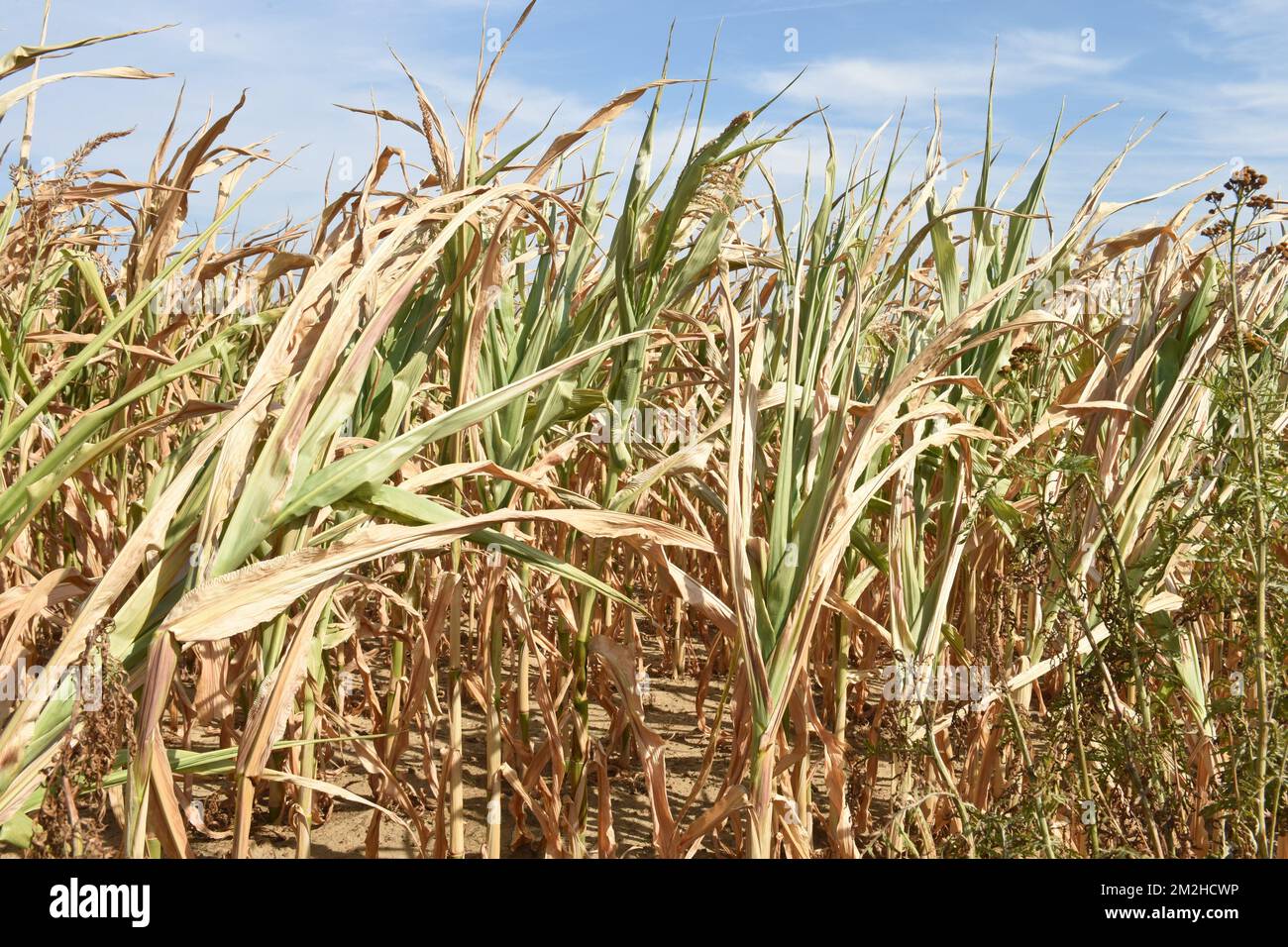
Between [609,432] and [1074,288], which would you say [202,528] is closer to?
[609,432]

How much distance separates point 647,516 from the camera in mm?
1981

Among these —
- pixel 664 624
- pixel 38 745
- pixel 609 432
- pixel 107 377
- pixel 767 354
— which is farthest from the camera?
pixel 664 624

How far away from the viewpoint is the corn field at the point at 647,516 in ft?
4.04

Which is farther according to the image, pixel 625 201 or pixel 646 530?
pixel 625 201

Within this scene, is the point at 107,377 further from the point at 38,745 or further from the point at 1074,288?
the point at 1074,288

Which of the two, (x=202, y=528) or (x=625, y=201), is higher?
(x=625, y=201)

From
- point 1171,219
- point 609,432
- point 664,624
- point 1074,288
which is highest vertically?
point 1171,219

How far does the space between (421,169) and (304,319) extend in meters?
0.95

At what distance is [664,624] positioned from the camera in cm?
386

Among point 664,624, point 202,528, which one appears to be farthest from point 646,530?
point 664,624

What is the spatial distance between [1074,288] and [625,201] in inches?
44.7

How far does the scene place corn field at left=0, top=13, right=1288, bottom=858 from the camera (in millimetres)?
1230
